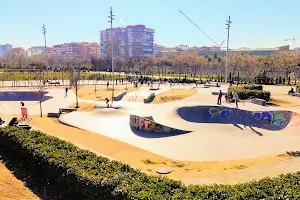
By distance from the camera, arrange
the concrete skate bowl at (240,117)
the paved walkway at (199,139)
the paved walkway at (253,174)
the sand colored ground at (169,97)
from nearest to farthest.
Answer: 1. the paved walkway at (253,174)
2. the paved walkway at (199,139)
3. the concrete skate bowl at (240,117)
4. the sand colored ground at (169,97)

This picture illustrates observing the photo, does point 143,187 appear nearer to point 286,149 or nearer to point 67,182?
point 67,182

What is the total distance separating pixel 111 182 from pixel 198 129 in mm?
13819

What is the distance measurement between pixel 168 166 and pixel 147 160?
123cm

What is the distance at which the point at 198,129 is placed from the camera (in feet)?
67.1

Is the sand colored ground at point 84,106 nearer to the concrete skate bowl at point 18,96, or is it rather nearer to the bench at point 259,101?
the concrete skate bowl at point 18,96

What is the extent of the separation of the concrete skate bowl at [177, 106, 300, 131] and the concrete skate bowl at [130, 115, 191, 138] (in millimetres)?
4639

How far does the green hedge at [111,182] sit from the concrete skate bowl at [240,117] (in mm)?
15290

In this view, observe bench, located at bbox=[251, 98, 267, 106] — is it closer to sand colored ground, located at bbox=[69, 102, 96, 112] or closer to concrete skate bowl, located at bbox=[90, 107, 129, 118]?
concrete skate bowl, located at bbox=[90, 107, 129, 118]

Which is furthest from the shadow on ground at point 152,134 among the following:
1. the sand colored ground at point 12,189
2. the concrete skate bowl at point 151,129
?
the sand colored ground at point 12,189

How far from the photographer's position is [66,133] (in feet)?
63.9

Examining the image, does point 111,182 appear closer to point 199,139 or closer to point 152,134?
point 199,139

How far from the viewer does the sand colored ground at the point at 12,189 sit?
849cm

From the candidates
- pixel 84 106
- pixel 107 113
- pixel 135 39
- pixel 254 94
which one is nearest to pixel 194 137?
pixel 107 113

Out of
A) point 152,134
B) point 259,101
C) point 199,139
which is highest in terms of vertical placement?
point 259,101
